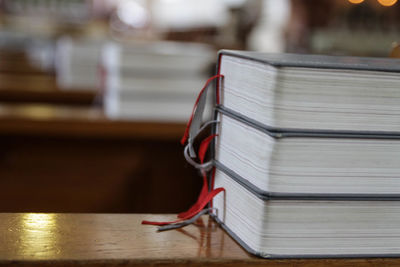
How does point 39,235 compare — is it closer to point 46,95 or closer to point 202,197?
point 202,197

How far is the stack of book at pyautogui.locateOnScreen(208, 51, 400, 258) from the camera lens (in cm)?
65

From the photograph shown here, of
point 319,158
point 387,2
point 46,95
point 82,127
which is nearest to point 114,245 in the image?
point 319,158

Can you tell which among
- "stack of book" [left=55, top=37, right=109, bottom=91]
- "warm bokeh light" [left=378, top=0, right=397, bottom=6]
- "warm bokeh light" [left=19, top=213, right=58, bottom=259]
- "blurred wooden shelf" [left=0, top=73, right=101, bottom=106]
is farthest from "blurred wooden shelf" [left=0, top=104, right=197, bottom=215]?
"warm bokeh light" [left=378, top=0, right=397, bottom=6]

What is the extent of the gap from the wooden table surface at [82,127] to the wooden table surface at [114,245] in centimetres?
137

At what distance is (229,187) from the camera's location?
77 cm

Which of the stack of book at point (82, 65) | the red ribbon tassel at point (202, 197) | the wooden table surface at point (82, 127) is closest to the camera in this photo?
the red ribbon tassel at point (202, 197)

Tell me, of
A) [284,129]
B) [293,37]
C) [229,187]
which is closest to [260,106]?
[284,129]

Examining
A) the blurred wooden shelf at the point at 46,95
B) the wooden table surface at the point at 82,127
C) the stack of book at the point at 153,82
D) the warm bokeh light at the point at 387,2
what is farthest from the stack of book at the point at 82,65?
the warm bokeh light at the point at 387,2

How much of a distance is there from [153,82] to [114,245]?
1.57m

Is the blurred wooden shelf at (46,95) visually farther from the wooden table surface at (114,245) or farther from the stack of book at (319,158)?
the stack of book at (319,158)

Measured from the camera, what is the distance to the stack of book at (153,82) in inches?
86.4

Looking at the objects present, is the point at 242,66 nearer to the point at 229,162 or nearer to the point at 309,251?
the point at 229,162

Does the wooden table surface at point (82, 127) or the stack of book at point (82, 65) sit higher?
the stack of book at point (82, 65)

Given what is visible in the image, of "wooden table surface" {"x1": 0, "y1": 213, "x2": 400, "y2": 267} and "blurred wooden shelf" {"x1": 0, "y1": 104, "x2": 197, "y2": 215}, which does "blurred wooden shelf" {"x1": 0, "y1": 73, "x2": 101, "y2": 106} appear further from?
"wooden table surface" {"x1": 0, "y1": 213, "x2": 400, "y2": 267}
